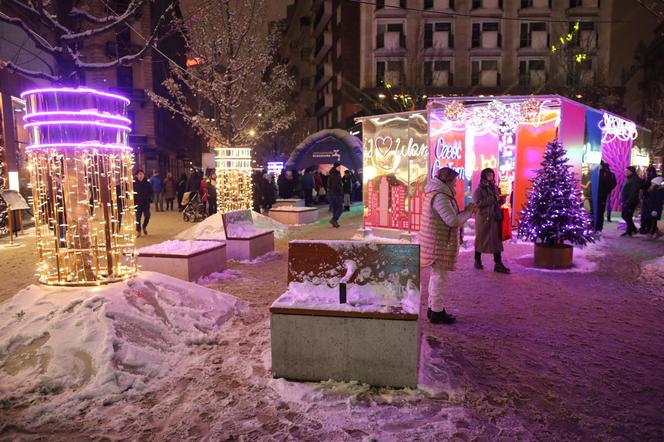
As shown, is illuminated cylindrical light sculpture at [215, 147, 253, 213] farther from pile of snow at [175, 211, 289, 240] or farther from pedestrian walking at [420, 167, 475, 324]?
pedestrian walking at [420, 167, 475, 324]

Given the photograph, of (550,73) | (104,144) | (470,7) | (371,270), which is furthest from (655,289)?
(470,7)

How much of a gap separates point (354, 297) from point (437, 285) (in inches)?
61.8

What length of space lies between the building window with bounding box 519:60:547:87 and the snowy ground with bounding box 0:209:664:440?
3649 cm

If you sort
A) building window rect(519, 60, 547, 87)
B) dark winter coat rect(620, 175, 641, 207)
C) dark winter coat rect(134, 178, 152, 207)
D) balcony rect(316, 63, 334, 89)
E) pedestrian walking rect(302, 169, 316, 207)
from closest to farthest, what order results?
dark winter coat rect(620, 175, 641, 207), dark winter coat rect(134, 178, 152, 207), pedestrian walking rect(302, 169, 316, 207), building window rect(519, 60, 547, 87), balcony rect(316, 63, 334, 89)

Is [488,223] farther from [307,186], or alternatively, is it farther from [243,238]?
Answer: [307,186]

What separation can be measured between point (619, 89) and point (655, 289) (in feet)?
126

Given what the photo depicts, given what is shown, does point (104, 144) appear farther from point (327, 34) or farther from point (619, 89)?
point (327, 34)

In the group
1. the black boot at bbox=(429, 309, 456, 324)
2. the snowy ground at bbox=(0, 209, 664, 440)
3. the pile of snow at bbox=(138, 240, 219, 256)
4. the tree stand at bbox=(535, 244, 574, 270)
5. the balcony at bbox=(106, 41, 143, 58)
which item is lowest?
the snowy ground at bbox=(0, 209, 664, 440)

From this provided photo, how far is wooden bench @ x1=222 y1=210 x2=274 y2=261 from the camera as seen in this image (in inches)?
382

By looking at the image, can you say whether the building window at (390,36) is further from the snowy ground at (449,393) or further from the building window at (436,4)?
the snowy ground at (449,393)

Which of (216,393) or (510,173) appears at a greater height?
(510,173)

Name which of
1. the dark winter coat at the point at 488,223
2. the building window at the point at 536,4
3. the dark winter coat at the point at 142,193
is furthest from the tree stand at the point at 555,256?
the building window at the point at 536,4

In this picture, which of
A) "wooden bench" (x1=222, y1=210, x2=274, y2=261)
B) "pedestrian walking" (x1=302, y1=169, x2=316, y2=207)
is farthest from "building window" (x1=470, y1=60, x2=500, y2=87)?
"wooden bench" (x1=222, y1=210, x2=274, y2=261)

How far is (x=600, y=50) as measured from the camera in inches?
1537
